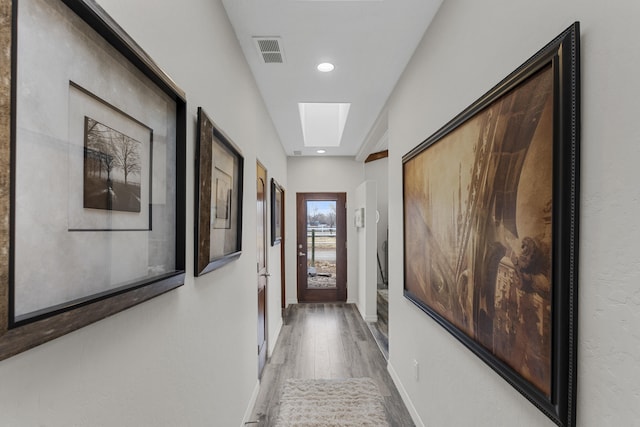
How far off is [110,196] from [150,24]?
58 centimetres

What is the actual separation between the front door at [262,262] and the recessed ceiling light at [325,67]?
102 cm

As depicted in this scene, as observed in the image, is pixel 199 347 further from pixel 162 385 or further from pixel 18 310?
pixel 18 310

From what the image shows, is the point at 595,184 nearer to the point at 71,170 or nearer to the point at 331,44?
the point at 71,170

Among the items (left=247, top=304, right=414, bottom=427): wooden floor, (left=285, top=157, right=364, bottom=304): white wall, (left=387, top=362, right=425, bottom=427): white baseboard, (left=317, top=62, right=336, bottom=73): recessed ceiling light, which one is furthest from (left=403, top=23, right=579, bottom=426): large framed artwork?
(left=285, top=157, right=364, bottom=304): white wall

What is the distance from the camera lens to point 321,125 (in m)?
4.77

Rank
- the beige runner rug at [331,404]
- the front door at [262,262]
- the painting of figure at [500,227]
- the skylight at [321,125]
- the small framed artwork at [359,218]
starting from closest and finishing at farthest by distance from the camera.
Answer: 1. the painting of figure at [500,227]
2. the beige runner rug at [331,404]
3. the front door at [262,262]
4. the skylight at [321,125]
5. the small framed artwork at [359,218]

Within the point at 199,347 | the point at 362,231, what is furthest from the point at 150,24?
the point at 362,231

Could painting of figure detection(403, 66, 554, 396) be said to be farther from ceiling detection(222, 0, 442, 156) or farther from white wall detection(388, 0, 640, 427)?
ceiling detection(222, 0, 442, 156)

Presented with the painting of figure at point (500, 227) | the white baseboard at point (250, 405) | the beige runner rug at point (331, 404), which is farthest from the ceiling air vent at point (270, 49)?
the beige runner rug at point (331, 404)

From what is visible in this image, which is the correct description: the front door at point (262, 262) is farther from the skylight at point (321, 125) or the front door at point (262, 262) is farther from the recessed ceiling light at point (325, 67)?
the skylight at point (321, 125)

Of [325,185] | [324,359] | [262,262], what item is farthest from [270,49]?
[325,185]

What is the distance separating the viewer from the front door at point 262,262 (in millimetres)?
3154

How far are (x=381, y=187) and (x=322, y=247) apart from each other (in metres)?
1.52

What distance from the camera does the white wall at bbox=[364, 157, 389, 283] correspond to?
5809 millimetres
